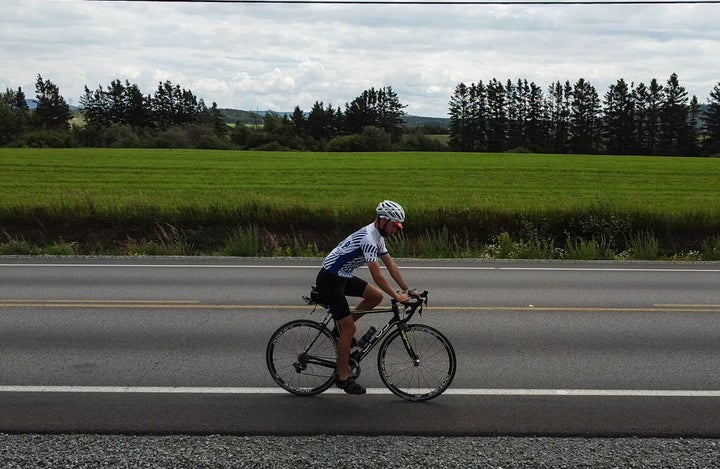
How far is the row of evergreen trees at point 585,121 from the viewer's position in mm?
94625

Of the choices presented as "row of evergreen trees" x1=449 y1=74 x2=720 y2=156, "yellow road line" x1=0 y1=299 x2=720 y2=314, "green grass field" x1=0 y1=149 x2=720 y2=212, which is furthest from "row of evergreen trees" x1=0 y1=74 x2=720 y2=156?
"yellow road line" x1=0 y1=299 x2=720 y2=314

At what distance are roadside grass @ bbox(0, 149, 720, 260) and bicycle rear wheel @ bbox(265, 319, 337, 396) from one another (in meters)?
10.6

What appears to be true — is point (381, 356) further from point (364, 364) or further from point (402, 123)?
point (402, 123)

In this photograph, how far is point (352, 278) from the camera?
22.5ft

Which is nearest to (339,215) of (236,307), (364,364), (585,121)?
(236,307)

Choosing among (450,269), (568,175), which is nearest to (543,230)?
(450,269)

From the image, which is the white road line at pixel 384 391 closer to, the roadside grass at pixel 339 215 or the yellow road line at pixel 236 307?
the yellow road line at pixel 236 307

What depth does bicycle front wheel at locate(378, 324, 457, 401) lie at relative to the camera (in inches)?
268

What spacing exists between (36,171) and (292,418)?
38929mm

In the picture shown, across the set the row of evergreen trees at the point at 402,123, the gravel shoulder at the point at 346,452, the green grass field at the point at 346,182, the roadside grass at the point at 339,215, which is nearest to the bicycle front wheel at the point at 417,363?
the gravel shoulder at the point at 346,452

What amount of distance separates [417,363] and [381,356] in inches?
14.3

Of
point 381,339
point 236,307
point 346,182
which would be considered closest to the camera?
point 381,339

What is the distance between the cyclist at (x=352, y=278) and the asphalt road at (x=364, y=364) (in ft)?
1.63

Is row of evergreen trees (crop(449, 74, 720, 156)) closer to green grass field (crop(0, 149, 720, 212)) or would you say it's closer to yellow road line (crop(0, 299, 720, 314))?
green grass field (crop(0, 149, 720, 212))
